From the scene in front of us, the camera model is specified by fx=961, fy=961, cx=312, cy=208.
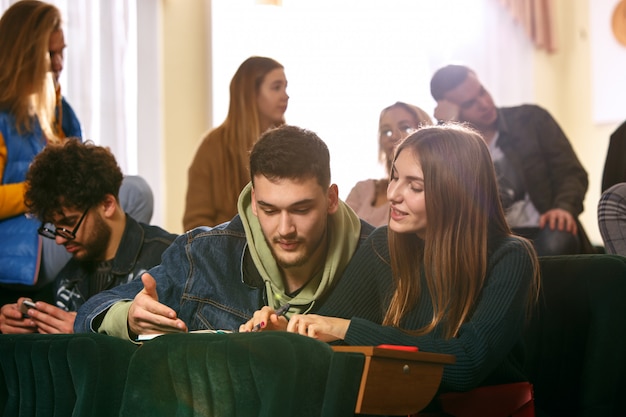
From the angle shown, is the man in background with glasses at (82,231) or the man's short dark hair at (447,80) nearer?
the man in background with glasses at (82,231)

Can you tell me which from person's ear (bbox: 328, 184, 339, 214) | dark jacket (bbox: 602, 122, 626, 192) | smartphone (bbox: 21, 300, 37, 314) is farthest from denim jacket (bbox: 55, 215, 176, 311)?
dark jacket (bbox: 602, 122, 626, 192)

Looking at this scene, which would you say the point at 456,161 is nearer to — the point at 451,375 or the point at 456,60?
the point at 451,375

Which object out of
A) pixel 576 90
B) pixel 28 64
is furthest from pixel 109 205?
pixel 576 90

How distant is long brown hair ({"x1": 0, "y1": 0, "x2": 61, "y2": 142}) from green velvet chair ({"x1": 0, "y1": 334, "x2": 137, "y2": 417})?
55.6 inches

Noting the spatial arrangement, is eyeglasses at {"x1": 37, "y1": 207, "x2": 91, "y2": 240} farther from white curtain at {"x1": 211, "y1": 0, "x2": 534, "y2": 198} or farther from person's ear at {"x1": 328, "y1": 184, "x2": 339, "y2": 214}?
white curtain at {"x1": 211, "y1": 0, "x2": 534, "y2": 198}

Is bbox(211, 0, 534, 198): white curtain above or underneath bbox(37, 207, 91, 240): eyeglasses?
above

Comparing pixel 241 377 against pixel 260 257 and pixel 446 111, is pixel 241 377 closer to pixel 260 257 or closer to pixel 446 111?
pixel 260 257

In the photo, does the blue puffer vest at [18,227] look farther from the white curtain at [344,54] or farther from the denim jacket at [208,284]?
the white curtain at [344,54]

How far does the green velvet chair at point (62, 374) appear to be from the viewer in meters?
1.77

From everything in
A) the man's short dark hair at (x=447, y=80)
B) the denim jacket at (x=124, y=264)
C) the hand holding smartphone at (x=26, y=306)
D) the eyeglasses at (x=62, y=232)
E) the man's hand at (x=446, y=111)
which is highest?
the man's short dark hair at (x=447, y=80)

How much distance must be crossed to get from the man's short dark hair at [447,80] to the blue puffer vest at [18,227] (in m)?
1.49

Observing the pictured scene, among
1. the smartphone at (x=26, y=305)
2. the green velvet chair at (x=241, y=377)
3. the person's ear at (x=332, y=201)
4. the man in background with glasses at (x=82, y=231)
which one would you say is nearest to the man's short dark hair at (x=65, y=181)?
the man in background with glasses at (x=82, y=231)

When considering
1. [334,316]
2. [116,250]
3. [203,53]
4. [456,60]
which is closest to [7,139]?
[116,250]

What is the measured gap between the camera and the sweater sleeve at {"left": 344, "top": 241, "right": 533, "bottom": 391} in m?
1.77
